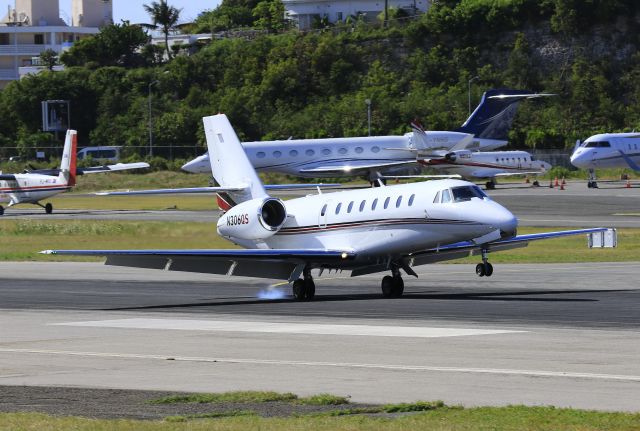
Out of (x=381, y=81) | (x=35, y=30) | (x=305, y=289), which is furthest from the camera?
(x=35, y=30)

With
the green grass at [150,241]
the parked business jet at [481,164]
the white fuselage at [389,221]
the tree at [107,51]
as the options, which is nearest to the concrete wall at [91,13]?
the tree at [107,51]

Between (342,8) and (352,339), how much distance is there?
14105 cm

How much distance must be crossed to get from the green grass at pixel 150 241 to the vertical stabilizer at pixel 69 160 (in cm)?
1187

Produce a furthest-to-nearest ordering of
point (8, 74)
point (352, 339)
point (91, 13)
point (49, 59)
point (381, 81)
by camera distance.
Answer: point (91, 13)
point (8, 74)
point (49, 59)
point (381, 81)
point (352, 339)

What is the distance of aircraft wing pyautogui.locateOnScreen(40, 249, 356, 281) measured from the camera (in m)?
28.2

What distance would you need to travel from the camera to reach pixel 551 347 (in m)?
19.6

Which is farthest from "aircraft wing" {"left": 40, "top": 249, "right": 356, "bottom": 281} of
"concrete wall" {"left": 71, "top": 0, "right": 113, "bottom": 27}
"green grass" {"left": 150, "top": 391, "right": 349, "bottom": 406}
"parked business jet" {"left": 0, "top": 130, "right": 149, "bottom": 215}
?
"concrete wall" {"left": 71, "top": 0, "right": 113, "bottom": 27}

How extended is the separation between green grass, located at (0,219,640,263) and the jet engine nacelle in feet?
42.6

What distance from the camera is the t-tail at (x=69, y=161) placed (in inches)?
2990

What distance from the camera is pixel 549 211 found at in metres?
66.2

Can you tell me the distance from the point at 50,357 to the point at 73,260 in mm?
27049

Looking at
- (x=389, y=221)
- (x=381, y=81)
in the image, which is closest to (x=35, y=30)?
(x=381, y=81)

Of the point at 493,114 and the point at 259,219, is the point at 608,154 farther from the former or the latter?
the point at 259,219

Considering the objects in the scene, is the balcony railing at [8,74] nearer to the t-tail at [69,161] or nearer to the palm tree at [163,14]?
the palm tree at [163,14]
